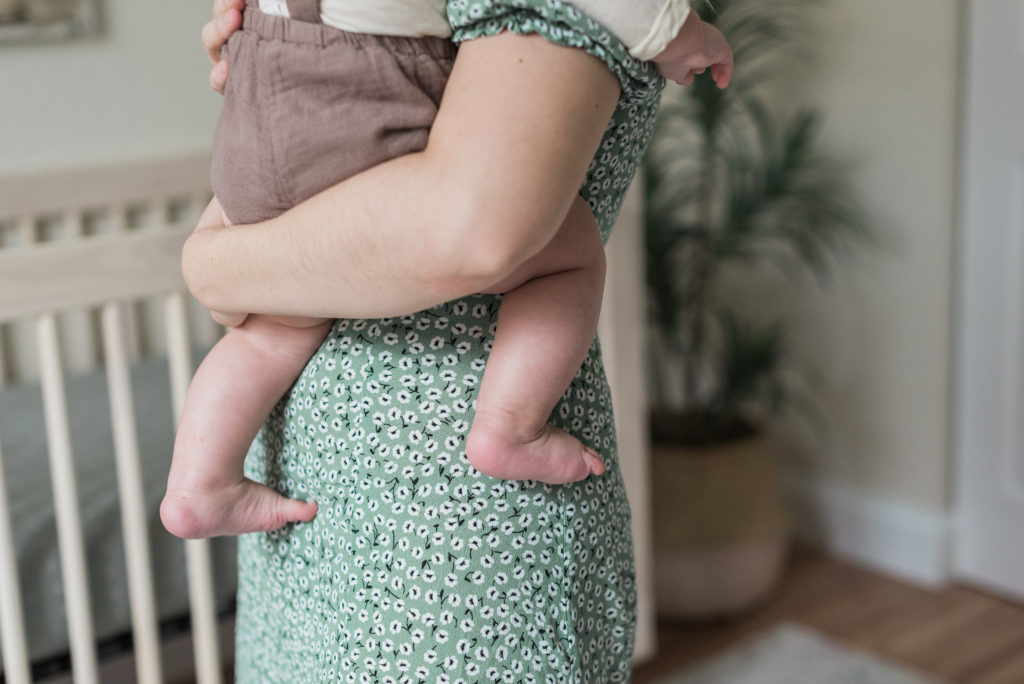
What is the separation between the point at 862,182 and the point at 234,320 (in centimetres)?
192

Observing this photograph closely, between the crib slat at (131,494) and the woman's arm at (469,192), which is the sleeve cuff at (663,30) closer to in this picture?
the woman's arm at (469,192)

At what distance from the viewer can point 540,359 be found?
0.71 m

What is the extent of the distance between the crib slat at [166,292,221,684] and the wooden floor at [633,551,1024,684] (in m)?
1.06

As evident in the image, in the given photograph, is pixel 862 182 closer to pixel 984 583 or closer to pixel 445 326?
pixel 984 583

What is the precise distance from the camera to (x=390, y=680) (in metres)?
0.75

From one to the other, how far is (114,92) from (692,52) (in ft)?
6.30

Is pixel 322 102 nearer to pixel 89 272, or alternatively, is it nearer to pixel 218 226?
pixel 218 226

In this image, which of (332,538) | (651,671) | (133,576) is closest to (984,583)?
(651,671)

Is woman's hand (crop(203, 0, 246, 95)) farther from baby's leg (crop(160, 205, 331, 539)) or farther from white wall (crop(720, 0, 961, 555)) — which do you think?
white wall (crop(720, 0, 961, 555))

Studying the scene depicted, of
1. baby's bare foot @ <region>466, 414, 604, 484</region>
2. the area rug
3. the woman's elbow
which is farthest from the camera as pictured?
the area rug

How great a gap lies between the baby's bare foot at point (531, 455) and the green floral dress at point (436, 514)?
0.02m

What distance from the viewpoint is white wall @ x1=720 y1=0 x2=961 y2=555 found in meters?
2.24

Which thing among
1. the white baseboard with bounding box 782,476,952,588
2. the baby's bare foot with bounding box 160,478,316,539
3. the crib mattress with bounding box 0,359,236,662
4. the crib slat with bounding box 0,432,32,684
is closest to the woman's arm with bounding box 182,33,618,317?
the baby's bare foot with bounding box 160,478,316,539

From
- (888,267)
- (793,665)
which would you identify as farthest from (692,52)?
(888,267)
